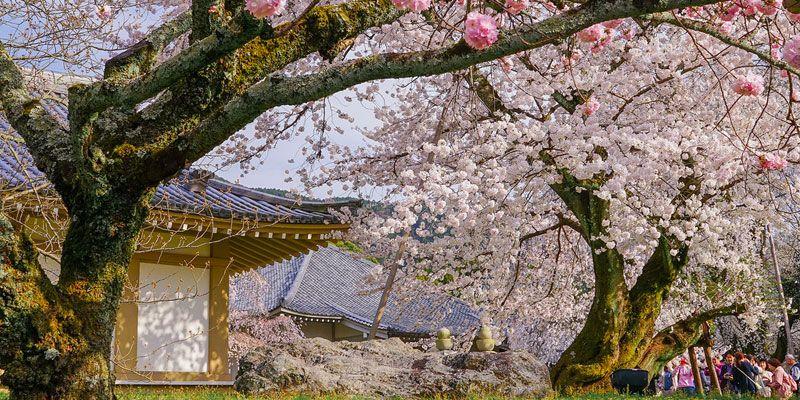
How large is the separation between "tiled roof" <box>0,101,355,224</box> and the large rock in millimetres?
1819

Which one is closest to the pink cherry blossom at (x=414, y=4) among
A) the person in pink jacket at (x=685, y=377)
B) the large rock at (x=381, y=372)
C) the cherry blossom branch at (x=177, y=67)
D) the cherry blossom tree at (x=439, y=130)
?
the cherry blossom tree at (x=439, y=130)

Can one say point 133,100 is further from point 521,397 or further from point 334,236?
point 334,236

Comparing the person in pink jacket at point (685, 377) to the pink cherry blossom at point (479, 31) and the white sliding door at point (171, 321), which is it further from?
the pink cherry blossom at point (479, 31)

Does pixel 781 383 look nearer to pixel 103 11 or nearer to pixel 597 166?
pixel 597 166

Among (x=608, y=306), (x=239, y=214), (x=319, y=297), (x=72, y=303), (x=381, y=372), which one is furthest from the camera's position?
(x=319, y=297)

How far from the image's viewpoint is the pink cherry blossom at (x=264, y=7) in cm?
329

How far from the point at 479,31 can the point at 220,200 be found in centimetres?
722

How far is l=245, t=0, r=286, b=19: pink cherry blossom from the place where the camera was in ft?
10.8

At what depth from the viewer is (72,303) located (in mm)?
4055

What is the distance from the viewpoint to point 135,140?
4074 mm

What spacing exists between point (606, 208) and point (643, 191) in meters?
0.65

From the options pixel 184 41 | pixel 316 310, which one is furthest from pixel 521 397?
pixel 316 310

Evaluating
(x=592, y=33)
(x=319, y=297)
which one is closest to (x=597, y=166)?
(x=592, y=33)

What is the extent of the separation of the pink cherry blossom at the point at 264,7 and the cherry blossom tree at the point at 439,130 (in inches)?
0.4
